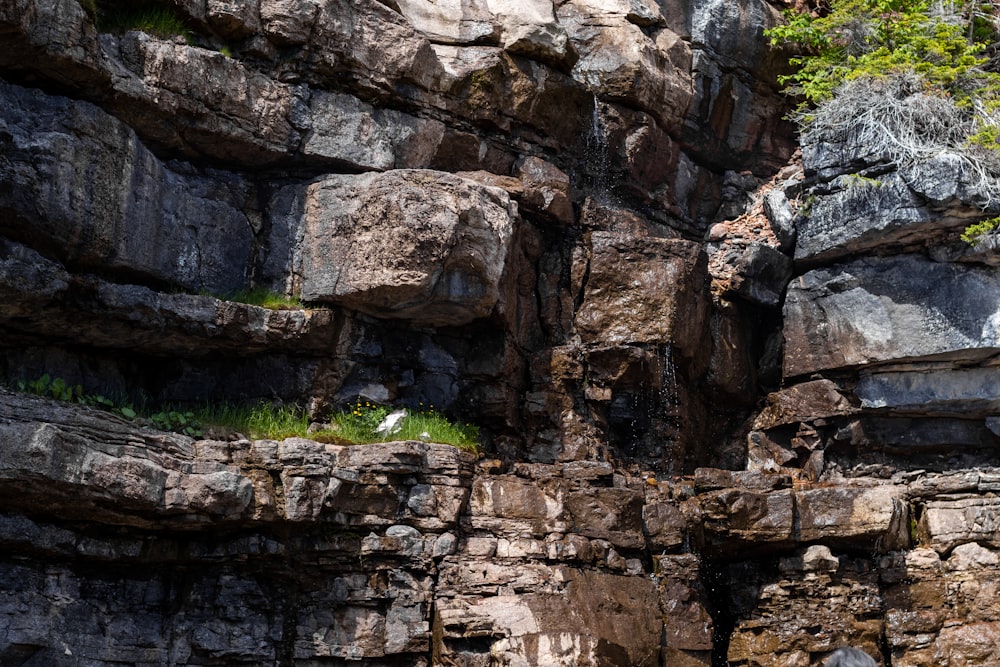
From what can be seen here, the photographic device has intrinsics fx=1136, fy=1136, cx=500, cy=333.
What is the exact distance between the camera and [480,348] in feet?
44.5

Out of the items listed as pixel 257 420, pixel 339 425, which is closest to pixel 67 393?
pixel 257 420

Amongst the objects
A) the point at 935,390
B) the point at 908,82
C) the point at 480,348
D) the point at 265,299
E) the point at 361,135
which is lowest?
the point at 935,390

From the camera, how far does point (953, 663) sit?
37.8ft

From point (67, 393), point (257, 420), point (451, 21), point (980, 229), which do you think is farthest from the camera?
point (451, 21)

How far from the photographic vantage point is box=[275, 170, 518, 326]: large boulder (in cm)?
1238

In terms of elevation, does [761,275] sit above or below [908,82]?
below

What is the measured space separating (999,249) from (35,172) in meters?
10.3

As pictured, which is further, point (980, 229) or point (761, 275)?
point (761, 275)

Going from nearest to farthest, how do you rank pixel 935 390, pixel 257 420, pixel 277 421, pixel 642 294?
pixel 257 420 < pixel 277 421 < pixel 935 390 < pixel 642 294

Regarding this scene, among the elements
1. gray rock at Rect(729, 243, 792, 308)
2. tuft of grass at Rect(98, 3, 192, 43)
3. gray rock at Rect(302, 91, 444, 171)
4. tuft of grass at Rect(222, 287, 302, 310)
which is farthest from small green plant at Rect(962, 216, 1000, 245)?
tuft of grass at Rect(98, 3, 192, 43)

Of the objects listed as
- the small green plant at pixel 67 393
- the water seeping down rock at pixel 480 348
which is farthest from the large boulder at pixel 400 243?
the small green plant at pixel 67 393

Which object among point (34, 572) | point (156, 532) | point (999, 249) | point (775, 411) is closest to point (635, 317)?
point (775, 411)

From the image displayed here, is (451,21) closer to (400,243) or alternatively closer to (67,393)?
(400,243)

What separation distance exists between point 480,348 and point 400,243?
6.18ft
